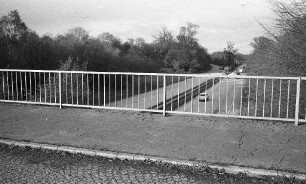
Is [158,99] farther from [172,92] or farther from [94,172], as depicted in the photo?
[94,172]

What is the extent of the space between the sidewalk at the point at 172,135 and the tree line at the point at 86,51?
14.4 metres

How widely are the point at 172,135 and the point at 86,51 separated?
101 feet

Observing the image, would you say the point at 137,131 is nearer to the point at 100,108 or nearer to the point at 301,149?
the point at 100,108

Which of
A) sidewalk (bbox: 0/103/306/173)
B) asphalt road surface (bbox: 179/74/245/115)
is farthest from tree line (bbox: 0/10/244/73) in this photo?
sidewalk (bbox: 0/103/306/173)

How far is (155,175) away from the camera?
14.5 feet

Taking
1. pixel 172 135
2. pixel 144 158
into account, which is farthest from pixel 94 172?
pixel 172 135

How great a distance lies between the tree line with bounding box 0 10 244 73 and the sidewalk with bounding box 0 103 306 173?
14.4 metres

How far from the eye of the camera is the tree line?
2675cm

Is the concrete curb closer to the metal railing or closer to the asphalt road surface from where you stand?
the metal railing

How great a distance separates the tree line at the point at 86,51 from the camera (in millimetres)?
26750

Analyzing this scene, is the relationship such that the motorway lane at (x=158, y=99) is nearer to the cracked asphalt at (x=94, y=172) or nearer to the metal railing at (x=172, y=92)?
the metal railing at (x=172, y=92)

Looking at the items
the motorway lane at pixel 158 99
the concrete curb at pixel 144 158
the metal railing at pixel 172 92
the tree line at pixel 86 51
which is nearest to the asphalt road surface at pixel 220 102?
the metal railing at pixel 172 92

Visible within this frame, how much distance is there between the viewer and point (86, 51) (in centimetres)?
3562

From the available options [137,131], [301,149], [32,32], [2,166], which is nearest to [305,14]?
[301,149]
